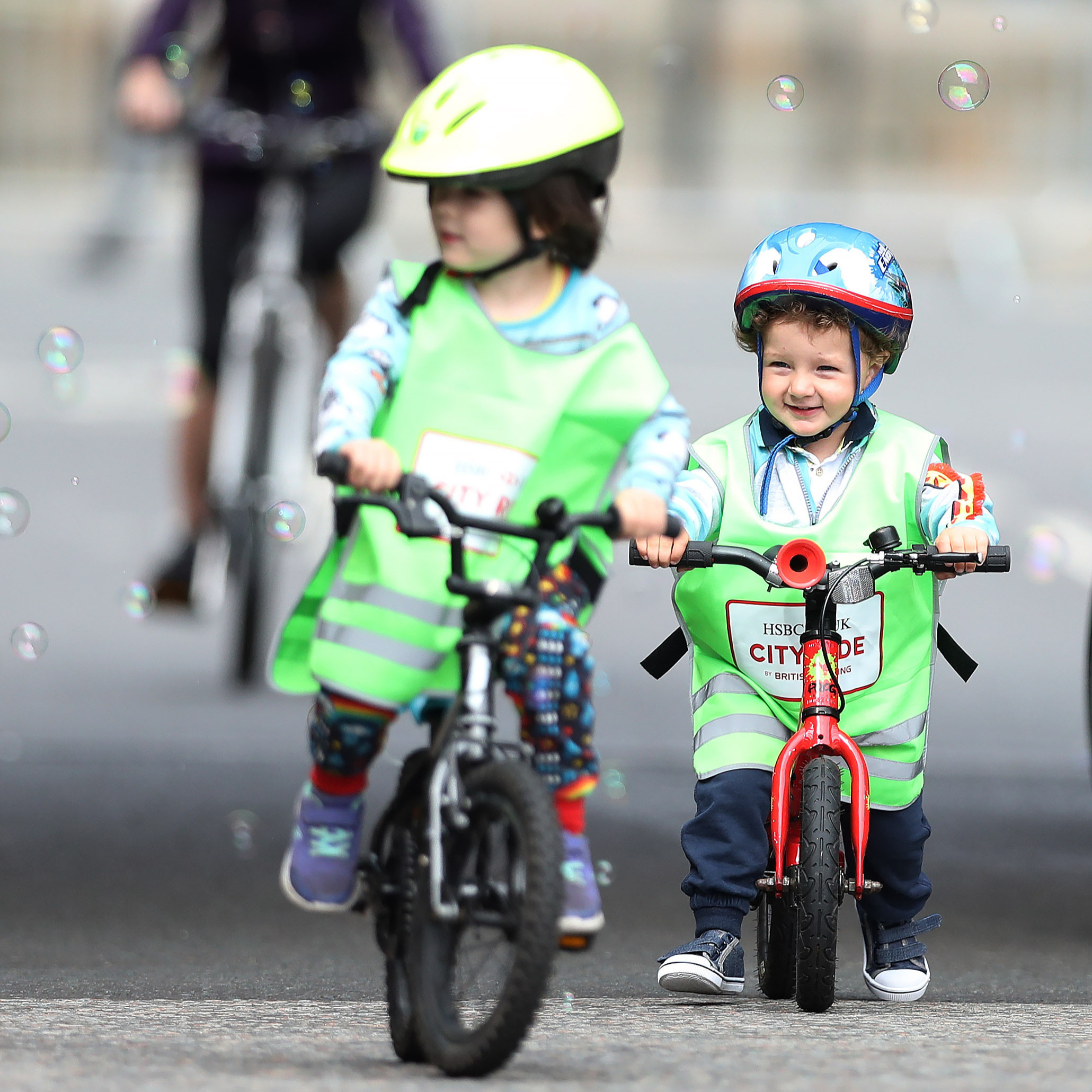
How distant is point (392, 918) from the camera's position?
11.7 feet

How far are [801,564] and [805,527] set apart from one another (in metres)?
0.16

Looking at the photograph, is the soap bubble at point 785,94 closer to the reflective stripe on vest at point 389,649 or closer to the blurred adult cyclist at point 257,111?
the blurred adult cyclist at point 257,111

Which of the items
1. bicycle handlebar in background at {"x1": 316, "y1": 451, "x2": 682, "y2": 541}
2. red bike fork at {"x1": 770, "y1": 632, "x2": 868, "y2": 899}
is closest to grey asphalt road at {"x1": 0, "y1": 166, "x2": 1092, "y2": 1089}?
red bike fork at {"x1": 770, "y1": 632, "x2": 868, "y2": 899}

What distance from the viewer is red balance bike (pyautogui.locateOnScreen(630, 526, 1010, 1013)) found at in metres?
3.77

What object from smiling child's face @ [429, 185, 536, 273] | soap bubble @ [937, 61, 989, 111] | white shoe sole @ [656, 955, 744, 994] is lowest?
white shoe sole @ [656, 955, 744, 994]

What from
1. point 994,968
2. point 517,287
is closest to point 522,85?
point 517,287

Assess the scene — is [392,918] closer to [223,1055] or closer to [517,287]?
[223,1055]

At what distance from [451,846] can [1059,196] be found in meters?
24.5

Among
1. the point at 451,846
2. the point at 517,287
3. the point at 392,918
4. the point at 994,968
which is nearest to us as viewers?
the point at 451,846

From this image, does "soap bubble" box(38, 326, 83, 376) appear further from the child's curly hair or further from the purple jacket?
the child's curly hair

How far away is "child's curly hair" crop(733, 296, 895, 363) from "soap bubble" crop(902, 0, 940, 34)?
58.0 inches

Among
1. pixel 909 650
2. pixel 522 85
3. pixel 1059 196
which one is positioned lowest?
pixel 909 650

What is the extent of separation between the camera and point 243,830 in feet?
18.2

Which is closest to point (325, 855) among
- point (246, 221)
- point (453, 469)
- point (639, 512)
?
point (453, 469)
